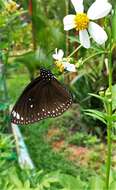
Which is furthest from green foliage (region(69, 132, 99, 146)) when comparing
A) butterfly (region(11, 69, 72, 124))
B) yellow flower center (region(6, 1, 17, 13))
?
butterfly (region(11, 69, 72, 124))

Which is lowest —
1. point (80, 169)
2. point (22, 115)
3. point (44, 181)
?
point (80, 169)

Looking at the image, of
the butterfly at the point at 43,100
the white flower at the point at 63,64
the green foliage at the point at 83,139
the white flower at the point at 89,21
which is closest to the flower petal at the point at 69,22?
the white flower at the point at 89,21

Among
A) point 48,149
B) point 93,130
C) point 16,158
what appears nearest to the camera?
point 16,158

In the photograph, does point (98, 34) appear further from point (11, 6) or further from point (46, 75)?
point (11, 6)

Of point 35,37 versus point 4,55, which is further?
point 35,37

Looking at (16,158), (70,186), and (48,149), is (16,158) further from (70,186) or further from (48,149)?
(70,186)

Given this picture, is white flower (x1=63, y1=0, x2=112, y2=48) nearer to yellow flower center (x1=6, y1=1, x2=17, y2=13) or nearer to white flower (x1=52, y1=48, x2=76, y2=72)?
white flower (x1=52, y1=48, x2=76, y2=72)

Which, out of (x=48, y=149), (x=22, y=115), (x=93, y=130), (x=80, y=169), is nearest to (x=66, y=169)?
(x=80, y=169)
